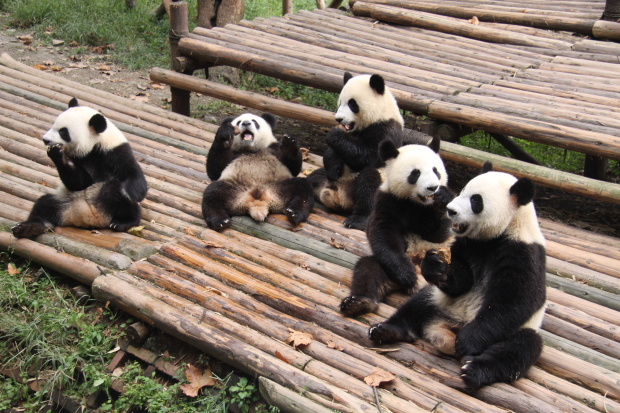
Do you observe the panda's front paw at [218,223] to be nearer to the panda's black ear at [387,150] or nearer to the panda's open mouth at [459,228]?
the panda's black ear at [387,150]

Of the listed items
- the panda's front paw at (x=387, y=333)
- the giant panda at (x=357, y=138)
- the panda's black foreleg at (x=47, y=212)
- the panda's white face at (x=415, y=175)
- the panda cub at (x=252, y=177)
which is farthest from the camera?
the giant panda at (x=357, y=138)

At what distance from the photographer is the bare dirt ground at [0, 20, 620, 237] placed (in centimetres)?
641

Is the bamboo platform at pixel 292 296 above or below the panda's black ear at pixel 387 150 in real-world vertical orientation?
below

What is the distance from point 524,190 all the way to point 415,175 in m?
0.91

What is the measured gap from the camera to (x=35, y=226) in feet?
14.5

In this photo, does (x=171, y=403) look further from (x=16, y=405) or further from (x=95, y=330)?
(x=16, y=405)

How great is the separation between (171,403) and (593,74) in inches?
223

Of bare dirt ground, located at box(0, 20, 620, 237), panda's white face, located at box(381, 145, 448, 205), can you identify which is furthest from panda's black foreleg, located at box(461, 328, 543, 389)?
bare dirt ground, located at box(0, 20, 620, 237)

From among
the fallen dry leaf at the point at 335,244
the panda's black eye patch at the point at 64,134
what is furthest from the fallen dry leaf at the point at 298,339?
the panda's black eye patch at the point at 64,134

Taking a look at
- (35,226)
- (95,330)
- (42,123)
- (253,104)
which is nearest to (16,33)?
(42,123)

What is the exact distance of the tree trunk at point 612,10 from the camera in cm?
747

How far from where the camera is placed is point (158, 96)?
8672mm

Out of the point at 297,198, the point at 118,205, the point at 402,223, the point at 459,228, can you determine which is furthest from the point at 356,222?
the point at 118,205

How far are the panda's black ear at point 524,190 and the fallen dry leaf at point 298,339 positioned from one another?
1401mm
